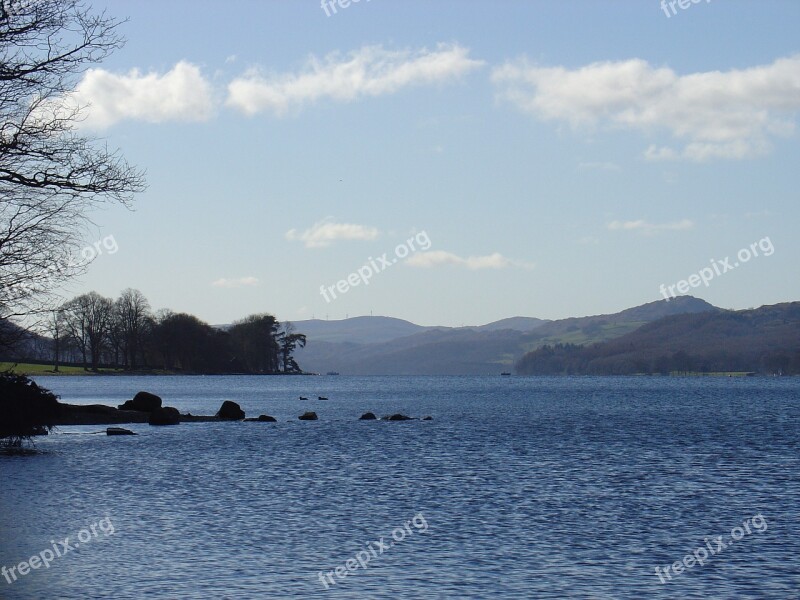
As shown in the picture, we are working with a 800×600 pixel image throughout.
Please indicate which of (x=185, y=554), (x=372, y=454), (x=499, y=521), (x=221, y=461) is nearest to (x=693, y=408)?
(x=372, y=454)

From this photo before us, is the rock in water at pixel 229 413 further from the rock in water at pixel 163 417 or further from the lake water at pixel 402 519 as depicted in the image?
the lake water at pixel 402 519

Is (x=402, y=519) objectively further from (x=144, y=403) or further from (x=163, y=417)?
(x=144, y=403)

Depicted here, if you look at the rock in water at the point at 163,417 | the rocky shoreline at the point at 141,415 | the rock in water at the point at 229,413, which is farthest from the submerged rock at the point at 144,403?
the rock in water at the point at 229,413

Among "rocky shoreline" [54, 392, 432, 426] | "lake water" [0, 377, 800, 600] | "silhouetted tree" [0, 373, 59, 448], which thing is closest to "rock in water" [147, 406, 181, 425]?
"rocky shoreline" [54, 392, 432, 426]

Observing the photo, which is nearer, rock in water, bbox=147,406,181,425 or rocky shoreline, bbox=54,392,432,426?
rocky shoreline, bbox=54,392,432,426

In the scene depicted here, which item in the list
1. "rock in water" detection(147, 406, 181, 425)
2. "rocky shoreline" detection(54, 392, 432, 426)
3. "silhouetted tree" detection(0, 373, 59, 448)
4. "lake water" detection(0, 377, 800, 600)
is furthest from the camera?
"rock in water" detection(147, 406, 181, 425)

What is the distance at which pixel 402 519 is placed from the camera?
111 feet

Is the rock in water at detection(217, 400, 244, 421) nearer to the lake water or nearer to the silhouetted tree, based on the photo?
the lake water

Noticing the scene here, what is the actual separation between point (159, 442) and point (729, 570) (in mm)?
48322

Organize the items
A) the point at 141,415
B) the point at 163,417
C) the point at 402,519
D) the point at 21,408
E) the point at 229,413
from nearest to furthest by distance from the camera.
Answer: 1. the point at 402,519
2. the point at 21,408
3. the point at 163,417
4. the point at 141,415
5. the point at 229,413

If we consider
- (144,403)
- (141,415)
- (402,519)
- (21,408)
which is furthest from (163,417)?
(402,519)

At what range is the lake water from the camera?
78.2 ft

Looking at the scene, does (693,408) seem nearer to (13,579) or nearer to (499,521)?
(499,521)

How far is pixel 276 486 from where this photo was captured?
43.2 m
